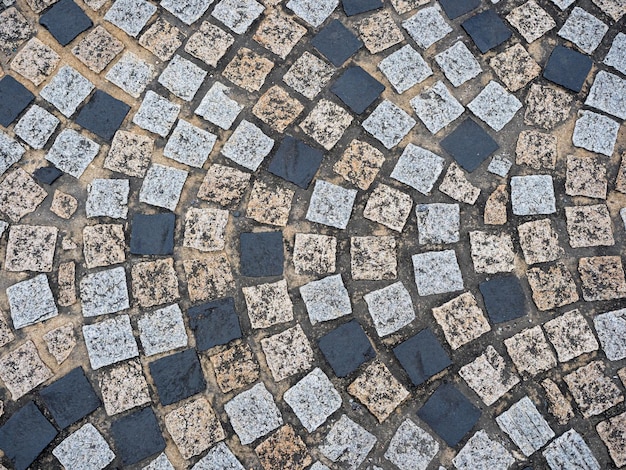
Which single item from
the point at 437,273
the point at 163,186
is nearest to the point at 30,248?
the point at 163,186

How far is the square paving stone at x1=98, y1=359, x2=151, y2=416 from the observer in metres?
3.25

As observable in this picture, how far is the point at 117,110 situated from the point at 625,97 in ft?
9.91

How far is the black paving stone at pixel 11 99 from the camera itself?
11.8ft

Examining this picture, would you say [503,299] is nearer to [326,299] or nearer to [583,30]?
[326,299]

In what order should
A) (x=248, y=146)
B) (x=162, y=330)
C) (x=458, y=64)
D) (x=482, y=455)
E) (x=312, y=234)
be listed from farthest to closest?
(x=458, y=64) < (x=248, y=146) < (x=312, y=234) < (x=162, y=330) < (x=482, y=455)

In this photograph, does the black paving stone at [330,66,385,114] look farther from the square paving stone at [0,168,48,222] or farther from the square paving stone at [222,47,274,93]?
the square paving stone at [0,168,48,222]

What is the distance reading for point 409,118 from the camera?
356 centimetres

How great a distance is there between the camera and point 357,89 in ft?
11.8

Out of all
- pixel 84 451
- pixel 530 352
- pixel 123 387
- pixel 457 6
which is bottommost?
pixel 84 451

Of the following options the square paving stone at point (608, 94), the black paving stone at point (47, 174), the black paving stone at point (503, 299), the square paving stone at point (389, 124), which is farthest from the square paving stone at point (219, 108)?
the square paving stone at point (608, 94)

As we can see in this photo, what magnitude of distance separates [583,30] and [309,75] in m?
1.70

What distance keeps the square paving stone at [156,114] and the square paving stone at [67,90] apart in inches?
13.7

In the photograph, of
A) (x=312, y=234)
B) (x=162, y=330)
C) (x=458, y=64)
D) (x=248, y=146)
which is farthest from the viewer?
(x=458, y=64)

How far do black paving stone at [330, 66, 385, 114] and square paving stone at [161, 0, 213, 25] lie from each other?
0.93 meters
